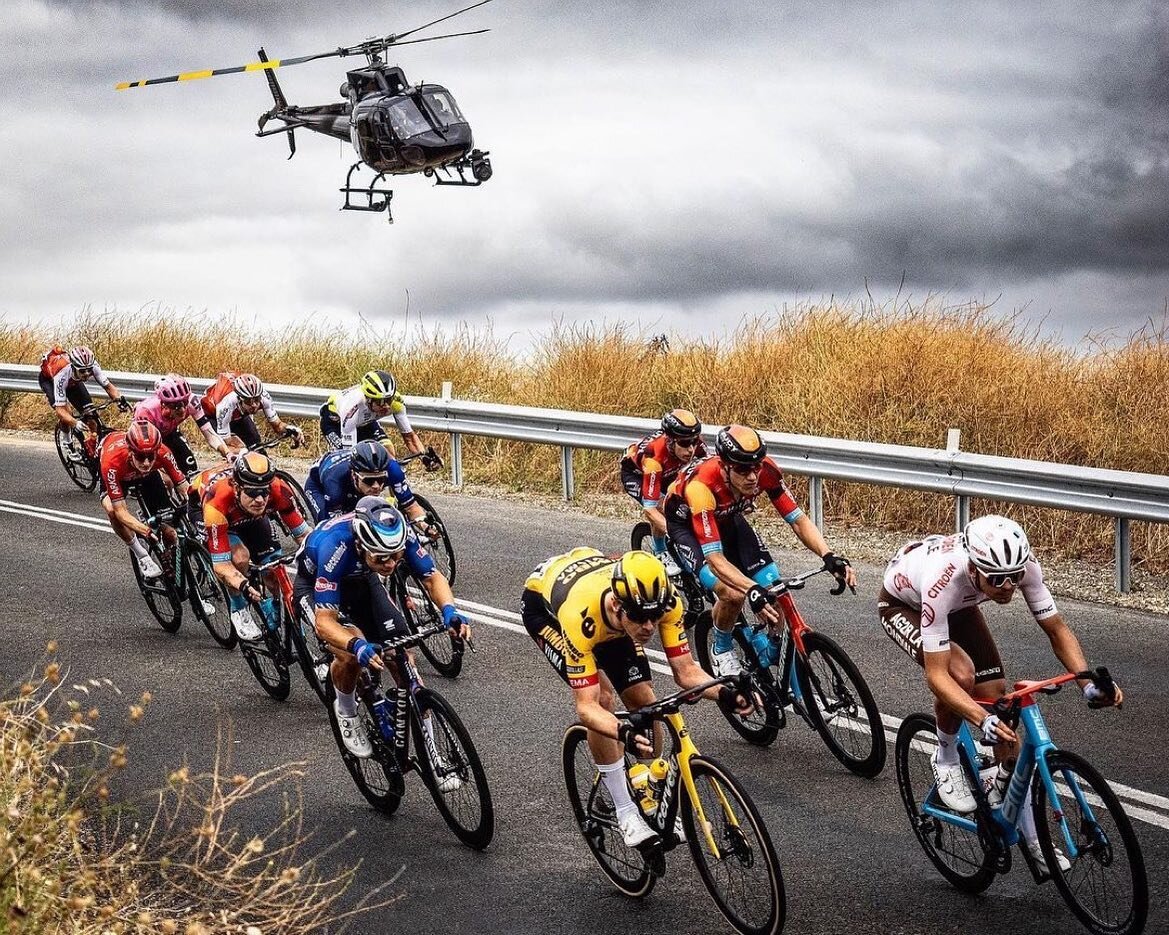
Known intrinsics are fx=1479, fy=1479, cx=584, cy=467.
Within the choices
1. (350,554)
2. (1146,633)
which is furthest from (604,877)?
(1146,633)

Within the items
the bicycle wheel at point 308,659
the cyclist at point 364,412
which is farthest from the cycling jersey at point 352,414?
the bicycle wheel at point 308,659

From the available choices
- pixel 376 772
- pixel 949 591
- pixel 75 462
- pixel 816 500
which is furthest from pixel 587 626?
pixel 75 462

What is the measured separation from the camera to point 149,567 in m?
12.6

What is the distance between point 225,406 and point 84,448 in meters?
3.75

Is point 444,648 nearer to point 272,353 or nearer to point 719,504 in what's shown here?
point 719,504

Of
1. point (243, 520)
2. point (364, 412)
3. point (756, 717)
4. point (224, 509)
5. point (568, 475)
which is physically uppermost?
point (364, 412)

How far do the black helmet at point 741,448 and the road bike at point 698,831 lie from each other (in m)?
2.24

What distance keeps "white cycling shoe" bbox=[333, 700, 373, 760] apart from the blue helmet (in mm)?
1189

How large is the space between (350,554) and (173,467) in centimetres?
531

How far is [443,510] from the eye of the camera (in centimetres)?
1688

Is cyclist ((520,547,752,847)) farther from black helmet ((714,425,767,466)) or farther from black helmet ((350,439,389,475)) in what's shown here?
black helmet ((350,439,389,475))

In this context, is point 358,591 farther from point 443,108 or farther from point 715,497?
point 443,108

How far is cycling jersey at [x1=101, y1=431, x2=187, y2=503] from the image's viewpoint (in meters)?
12.9

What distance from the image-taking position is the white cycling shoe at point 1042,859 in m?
6.67
